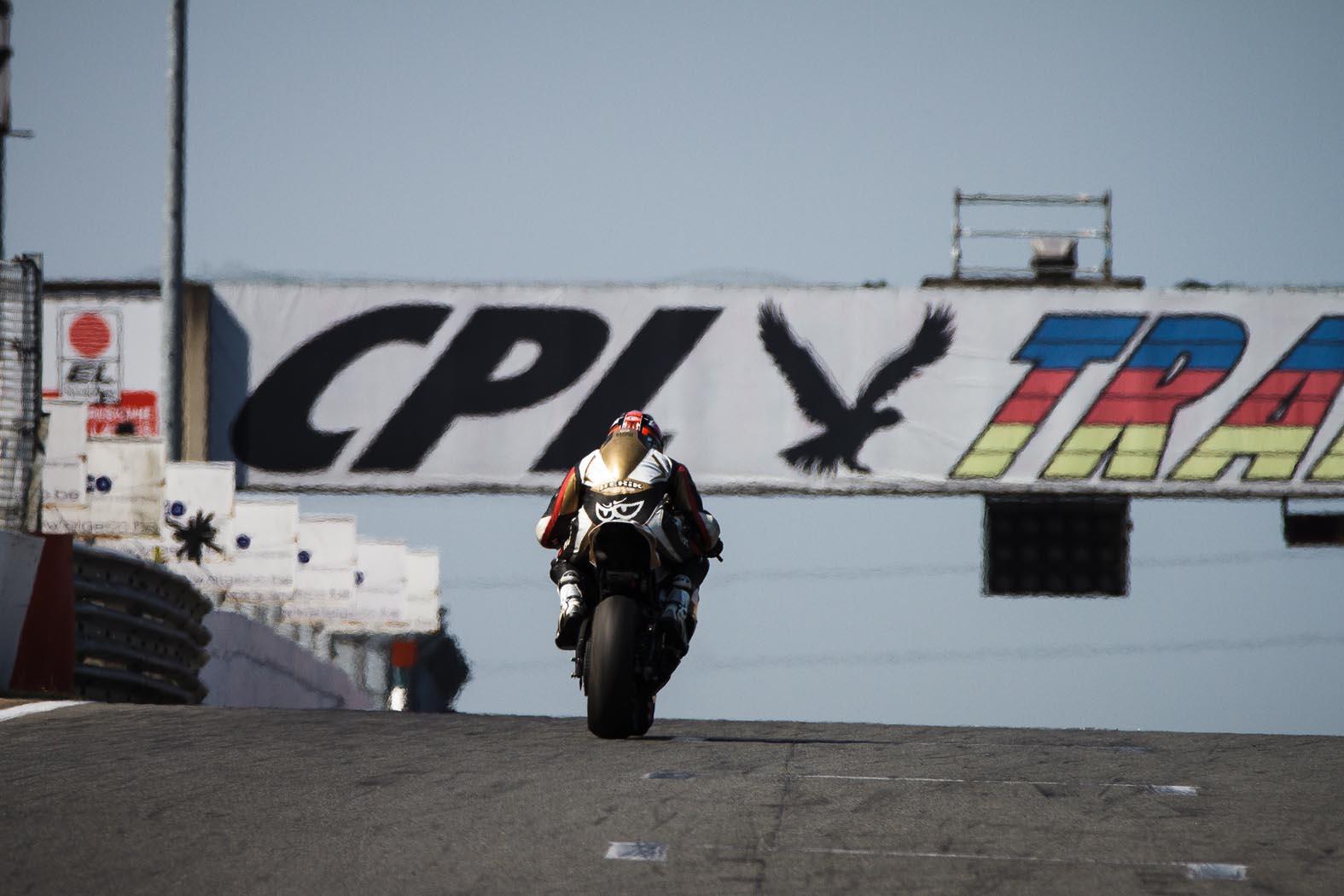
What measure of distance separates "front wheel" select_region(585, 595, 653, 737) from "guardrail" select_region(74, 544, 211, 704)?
7160 millimetres

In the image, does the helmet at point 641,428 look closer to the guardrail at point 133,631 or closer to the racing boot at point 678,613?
the racing boot at point 678,613

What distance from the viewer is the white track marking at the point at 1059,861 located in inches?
268

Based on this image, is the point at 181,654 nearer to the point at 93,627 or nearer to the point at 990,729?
the point at 93,627

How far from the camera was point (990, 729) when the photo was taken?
12867mm

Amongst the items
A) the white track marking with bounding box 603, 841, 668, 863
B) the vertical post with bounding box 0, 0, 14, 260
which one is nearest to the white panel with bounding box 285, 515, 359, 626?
the vertical post with bounding box 0, 0, 14, 260

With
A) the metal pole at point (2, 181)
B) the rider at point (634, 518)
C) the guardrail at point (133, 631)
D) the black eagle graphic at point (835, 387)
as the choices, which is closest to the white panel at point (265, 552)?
the black eagle graphic at point (835, 387)

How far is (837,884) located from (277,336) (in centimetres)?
2639

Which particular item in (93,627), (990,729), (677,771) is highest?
(93,627)

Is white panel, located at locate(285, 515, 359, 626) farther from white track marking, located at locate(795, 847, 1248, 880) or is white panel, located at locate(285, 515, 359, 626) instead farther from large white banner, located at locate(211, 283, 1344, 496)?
white track marking, located at locate(795, 847, 1248, 880)

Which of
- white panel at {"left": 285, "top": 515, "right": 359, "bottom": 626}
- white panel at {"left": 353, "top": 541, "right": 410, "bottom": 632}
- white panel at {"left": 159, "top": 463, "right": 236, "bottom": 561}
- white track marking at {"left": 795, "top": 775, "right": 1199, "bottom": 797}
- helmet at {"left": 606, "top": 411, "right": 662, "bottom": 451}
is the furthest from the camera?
white panel at {"left": 353, "top": 541, "right": 410, "bottom": 632}

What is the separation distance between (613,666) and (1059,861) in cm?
392

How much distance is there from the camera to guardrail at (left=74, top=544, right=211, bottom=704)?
667 inches

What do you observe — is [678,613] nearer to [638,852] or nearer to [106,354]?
[638,852]

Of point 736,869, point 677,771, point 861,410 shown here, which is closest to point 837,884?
point 736,869
